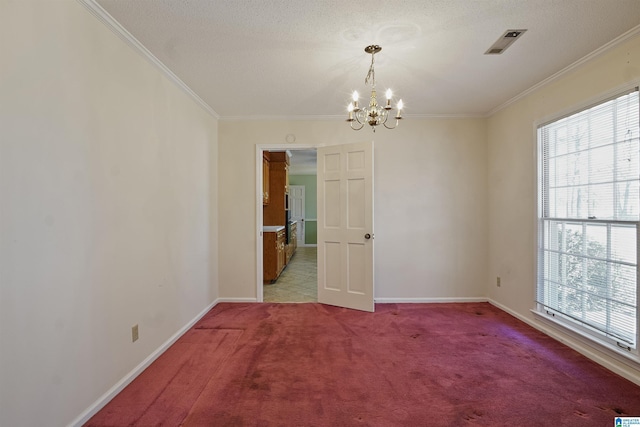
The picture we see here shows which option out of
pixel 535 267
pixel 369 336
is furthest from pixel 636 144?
pixel 369 336

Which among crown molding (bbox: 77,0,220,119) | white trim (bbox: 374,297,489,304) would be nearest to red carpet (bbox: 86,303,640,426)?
white trim (bbox: 374,297,489,304)

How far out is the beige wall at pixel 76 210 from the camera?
4.52ft

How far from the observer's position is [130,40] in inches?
85.9

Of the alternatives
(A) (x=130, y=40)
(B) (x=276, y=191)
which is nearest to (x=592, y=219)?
(A) (x=130, y=40)

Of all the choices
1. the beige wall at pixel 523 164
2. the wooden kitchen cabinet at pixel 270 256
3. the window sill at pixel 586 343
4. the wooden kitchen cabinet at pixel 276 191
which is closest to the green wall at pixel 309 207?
the wooden kitchen cabinet at pixel 276 191

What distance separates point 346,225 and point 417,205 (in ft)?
3.42

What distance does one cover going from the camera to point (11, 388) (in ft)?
4.43

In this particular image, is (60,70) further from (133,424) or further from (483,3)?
(483,3)

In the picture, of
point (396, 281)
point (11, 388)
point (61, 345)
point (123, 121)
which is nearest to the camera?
point (11, 388)

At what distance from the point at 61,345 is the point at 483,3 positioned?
3186 millimetres

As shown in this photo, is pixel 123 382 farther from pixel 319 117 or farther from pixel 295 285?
pixel 319 117

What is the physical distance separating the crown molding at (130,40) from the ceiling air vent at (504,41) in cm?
274

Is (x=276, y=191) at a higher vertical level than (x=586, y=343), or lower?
higher

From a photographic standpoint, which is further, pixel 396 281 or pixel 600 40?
pixel 396 281
